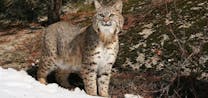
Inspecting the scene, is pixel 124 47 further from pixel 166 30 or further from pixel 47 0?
pixel 47 0

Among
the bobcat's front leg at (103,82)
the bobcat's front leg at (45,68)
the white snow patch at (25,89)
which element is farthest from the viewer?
the bobcat's front leg at (45,68)

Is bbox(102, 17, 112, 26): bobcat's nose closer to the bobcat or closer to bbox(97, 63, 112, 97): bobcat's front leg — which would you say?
the bobcat

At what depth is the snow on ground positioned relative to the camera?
871 centimetres

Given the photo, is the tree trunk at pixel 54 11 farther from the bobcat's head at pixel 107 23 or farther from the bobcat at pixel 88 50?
the bobcat's head at pixel 107 23

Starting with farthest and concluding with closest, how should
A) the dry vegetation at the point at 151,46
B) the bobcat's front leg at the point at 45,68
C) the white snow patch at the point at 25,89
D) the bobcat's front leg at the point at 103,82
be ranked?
the bobcat's front leg at the point at 45,68 → the dry vegetation at the point at 151,46 → the bobcat's front leg at the point at 103,82 → the white snow patch at the point at 25,89

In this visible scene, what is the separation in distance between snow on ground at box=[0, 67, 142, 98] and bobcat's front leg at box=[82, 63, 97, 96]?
0.15m

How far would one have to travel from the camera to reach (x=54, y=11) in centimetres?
1507

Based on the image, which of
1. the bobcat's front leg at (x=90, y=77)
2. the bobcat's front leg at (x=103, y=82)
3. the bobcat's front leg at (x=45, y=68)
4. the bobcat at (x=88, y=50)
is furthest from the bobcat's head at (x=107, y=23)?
the bobcat's front leg at (x=45, y=68)

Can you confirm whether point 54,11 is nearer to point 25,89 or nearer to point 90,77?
point 90,77

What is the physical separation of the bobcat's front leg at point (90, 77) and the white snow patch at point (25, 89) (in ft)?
0.49

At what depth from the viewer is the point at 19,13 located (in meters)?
16.4

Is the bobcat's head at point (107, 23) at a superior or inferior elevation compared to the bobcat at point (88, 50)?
superior

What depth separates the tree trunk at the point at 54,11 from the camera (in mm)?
15031

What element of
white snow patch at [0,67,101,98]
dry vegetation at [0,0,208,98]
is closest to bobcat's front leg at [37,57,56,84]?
dry vegetation at [0,0,208,98]
